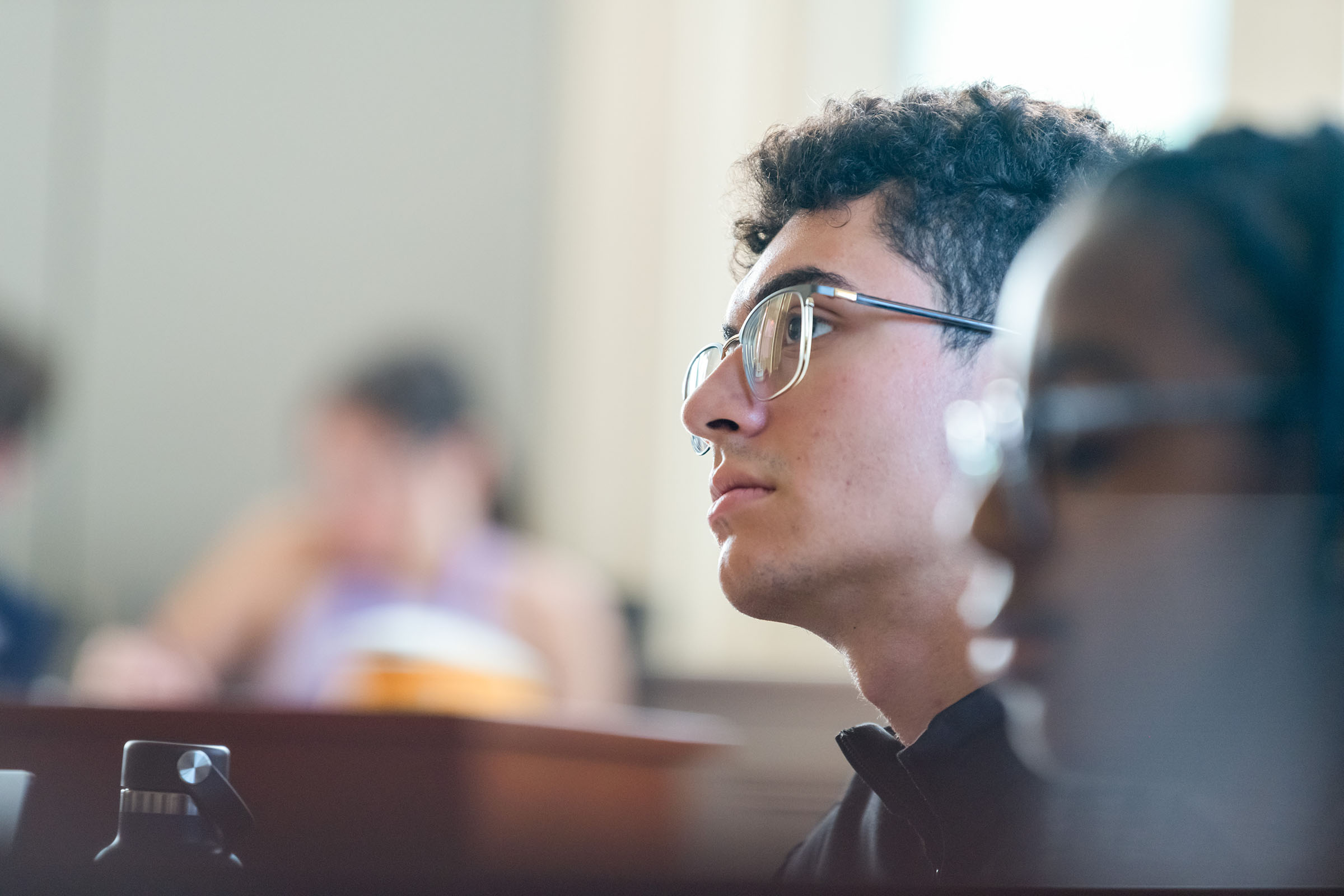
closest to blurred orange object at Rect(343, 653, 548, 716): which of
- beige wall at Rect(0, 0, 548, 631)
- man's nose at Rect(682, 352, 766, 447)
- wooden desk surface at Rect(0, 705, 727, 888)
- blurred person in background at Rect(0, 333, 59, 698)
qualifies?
wooden desk surface at Rect(0, 705, 727, 888)

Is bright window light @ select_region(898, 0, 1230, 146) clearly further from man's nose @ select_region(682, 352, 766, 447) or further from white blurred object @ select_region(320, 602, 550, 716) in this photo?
white blurred object @ select_region(320, 602, 550, 716)

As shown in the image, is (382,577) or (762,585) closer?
(762,585)

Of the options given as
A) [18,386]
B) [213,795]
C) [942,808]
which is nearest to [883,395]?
[942,808]

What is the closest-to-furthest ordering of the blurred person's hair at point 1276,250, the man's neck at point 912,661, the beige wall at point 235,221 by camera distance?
the blurred person's hair at point 1276,250 → the man's neck at point 912,661 → the beige wall at point 235,221

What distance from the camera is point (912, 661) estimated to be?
750mm

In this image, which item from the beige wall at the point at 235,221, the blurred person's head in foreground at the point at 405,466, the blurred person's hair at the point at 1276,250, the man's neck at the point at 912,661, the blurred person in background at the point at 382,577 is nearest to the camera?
the blurred person's hair at the point at 1276,250

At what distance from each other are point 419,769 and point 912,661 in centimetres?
107

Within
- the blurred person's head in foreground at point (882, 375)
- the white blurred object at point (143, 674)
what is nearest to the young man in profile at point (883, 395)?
the blurred person's head in foreground at point (882, 375)

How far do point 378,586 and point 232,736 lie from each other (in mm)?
1183

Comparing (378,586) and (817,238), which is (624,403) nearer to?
(378,586)

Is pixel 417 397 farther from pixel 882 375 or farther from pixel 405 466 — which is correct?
pixel 882 375

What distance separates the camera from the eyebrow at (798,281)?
0.78 meters

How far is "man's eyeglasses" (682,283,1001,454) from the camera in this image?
2.52ft

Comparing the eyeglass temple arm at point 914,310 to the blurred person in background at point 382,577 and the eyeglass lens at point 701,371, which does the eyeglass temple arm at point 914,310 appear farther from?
the blurred person in background at point 382,577
